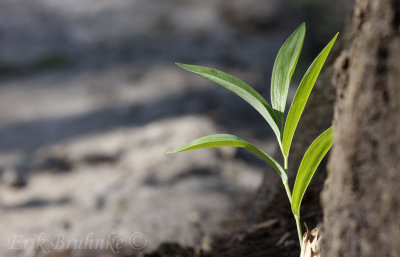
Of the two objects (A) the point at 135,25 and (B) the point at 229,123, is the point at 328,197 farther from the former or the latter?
(A) the point at 135,25

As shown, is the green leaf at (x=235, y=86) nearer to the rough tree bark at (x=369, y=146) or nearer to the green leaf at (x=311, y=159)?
the green leaf at (x=311, y=159)

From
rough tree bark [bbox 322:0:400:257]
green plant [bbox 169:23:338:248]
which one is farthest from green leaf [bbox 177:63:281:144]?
rough tree bark [bbox 322:0:400:257]

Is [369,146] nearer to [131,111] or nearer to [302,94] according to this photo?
[302,94]

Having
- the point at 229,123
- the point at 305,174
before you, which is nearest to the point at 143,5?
the point at 229,123

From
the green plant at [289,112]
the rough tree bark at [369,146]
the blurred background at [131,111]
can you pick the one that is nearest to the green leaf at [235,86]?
the green plant at [289,112]

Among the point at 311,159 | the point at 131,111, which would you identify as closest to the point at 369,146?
the point at 311,159

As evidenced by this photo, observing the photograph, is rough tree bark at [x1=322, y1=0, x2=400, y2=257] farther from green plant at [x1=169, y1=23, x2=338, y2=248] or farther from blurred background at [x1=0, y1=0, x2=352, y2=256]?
blurred background at [x1=0, y1=0, x2=352, y2=256]
